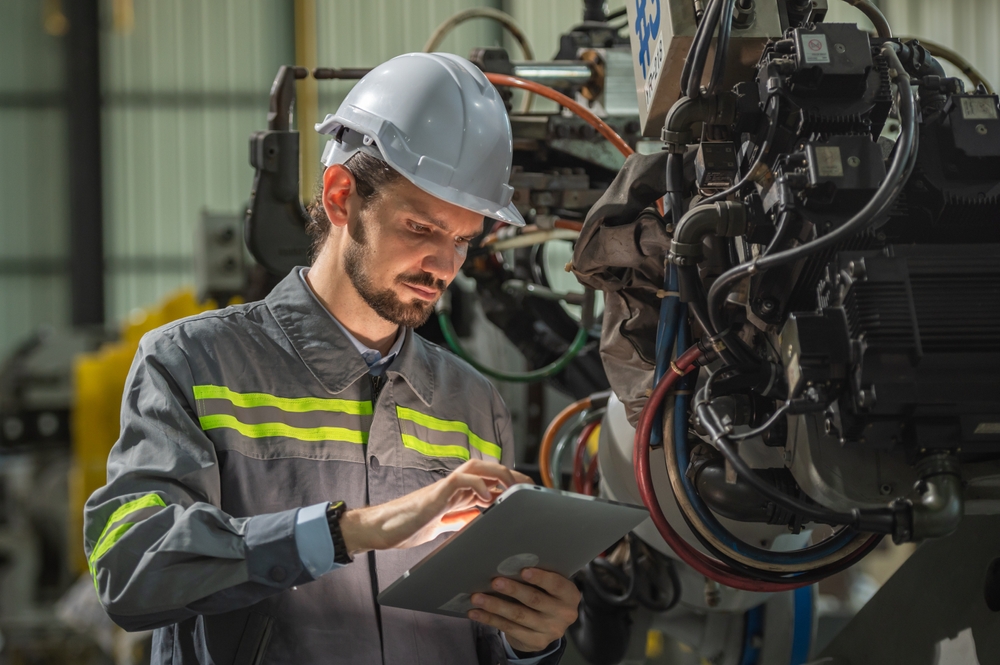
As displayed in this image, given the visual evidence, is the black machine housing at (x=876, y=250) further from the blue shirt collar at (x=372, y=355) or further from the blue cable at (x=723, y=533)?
the blue shirt collar at (x=372, y=355)

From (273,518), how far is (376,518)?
0.14 m

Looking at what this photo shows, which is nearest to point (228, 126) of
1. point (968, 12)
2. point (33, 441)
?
point (33, 441)

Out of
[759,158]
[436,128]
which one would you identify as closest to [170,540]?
[436,128]

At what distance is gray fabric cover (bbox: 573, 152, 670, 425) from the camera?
1.40 m

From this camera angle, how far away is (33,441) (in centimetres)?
494

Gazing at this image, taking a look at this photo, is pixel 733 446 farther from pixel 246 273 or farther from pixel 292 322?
pixel 246 273

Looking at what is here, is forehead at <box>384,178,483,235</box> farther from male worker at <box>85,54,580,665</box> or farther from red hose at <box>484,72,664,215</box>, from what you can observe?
red hose at <box>484,72,664,215</box>

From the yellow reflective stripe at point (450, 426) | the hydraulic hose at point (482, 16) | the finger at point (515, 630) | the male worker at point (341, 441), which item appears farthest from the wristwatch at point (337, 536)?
the hydraulic hose at point (482, 16)

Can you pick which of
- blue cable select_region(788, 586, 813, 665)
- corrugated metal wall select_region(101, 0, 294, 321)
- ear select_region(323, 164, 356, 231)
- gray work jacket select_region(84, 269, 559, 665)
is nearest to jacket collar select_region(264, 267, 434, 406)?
gray work jacket select_region(84, 269, 559, 665)

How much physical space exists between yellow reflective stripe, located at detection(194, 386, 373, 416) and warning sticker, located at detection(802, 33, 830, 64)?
828 mm

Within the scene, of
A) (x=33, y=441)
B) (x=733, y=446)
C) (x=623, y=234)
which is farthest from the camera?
(x=33, y=441)

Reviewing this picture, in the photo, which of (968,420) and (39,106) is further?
(39,106)

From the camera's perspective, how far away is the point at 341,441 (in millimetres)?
1545

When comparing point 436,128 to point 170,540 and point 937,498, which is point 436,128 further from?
point 937,498
